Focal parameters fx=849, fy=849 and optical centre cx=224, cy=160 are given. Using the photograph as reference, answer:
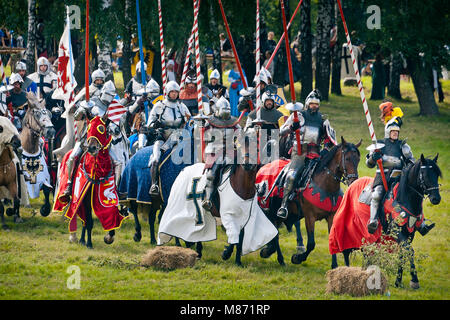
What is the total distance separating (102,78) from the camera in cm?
1738

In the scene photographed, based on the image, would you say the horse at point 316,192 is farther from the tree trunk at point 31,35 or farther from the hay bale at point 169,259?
the tree trunk at point 31,35

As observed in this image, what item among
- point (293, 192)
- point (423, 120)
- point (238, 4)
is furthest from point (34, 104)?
point (423, 120)

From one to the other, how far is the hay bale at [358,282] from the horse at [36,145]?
7.06 metres

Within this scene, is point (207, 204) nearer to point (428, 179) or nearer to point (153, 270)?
point (153, 270)

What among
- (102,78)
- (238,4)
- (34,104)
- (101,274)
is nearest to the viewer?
(101,274)

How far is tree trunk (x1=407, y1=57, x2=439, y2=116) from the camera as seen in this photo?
25.2 metres

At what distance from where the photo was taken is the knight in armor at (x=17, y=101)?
55.1 ft

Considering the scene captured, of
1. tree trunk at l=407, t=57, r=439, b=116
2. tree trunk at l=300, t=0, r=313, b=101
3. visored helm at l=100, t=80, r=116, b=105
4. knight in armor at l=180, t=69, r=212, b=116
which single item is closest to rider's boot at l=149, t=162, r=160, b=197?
visored helm at l=100, t=80, r=116, b=105

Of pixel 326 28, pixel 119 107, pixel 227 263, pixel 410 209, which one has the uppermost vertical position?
pixel 326 28

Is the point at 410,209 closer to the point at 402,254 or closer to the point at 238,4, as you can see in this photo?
the point at 402,254

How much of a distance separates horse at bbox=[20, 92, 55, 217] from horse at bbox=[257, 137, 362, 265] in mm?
4665

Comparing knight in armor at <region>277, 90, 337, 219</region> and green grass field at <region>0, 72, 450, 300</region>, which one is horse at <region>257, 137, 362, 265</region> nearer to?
knight in armor at <region>277, 90, 337, 219</region>

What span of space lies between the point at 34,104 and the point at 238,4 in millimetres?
10710

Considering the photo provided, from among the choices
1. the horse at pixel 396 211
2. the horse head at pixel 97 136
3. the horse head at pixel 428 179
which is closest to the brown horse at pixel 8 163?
the horse head at pixel 97 136
